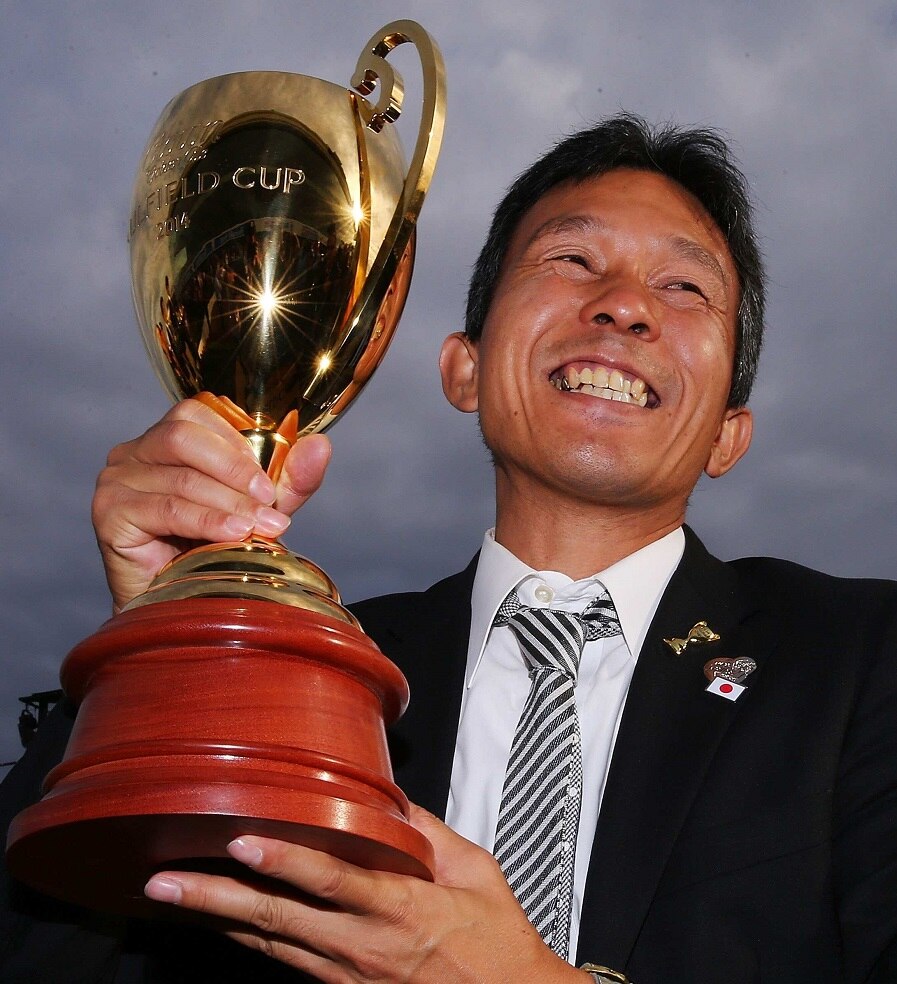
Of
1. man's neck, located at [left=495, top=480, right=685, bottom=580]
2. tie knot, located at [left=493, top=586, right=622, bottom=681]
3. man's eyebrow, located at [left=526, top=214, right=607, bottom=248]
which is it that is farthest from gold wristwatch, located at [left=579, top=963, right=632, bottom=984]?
man's eyebrow, located at [left=526, top=214, right=607, bottom=248]

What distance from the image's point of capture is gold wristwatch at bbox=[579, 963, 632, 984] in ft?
5.21

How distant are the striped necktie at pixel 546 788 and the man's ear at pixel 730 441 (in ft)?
2.42

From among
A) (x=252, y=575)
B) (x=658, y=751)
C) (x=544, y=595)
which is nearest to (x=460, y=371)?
(x=544, y=595)

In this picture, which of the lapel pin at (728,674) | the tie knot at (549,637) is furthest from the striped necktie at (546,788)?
the lapel pin at (728,674)

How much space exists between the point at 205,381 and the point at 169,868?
2.25ft

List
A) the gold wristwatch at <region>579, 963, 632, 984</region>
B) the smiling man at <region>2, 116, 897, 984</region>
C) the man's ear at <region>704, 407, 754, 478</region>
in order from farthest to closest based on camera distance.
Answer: the man's ear at <region>704, 407, 754, 478</region> < the gold wristwatch at <region>579, 963, 632, 984</region> < the smiling man at <region>2, 116, 897, 984</region>

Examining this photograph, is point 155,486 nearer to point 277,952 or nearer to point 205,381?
point 205,381

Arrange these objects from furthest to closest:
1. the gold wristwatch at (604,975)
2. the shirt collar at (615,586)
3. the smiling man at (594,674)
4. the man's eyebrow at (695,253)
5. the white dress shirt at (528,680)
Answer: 1. the man's eyebrow at (695,253)
2. the shirt collar at (615,586)
3. the white dress shirt at (528,680)
4. the gold wristwatch at (604,975)
5. the smiling man at (594,674)

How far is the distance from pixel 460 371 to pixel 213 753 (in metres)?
1.80

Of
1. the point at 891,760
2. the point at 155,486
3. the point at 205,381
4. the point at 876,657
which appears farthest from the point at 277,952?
the point at 876,657

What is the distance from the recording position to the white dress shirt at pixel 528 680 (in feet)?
6.95

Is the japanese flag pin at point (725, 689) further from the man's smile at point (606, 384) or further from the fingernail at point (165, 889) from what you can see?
the fingernail at point (165, 889)

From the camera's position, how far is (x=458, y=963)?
1390mm

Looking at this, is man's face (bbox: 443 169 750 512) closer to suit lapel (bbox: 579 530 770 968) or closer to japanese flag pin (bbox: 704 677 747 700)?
suit lapel (bbox: 579 530 770 968)
